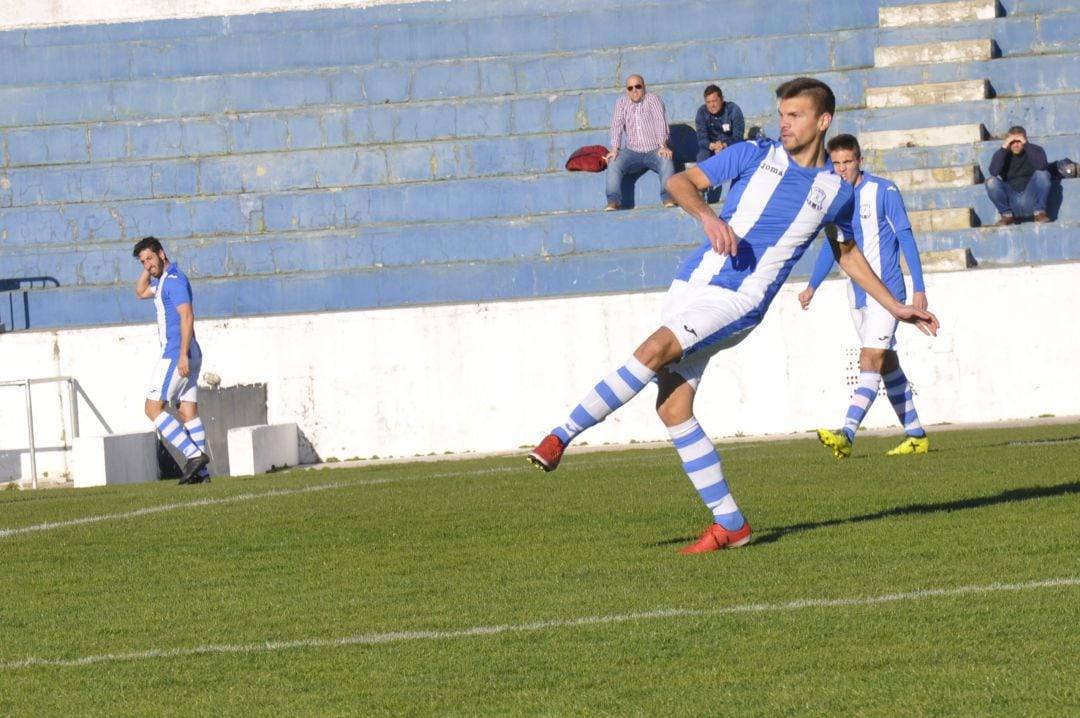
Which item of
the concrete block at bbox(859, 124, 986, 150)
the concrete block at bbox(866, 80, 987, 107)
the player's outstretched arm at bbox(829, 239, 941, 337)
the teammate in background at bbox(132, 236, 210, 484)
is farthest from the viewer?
the concrete block at bbox(866, 80, 987, 107)

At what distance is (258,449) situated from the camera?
16.5 m

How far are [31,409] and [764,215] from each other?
11.9 m

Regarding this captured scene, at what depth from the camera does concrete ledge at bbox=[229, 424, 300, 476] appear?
1631 centimetres

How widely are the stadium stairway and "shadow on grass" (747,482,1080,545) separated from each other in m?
9.99

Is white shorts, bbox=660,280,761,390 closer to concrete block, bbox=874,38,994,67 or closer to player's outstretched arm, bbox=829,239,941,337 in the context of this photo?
player's outstretched arm, bbox=829,239,941,337

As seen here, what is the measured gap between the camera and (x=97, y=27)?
23.4m

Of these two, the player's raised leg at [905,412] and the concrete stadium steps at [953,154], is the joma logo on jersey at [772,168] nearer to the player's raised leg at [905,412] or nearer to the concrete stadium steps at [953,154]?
the player's raised leg at [905,412]

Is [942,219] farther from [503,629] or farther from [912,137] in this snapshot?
[503,629]

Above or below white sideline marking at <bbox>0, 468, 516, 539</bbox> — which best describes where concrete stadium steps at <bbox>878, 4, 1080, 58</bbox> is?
above

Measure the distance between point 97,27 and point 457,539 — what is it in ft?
55.7

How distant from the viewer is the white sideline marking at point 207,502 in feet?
32.8

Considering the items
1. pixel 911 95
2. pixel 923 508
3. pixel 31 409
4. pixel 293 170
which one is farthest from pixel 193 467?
pixel 911 95

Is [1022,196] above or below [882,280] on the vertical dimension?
above

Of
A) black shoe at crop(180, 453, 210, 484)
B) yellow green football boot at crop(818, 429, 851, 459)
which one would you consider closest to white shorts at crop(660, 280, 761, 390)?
yellow green football boot at crop(818, 429, 851, 459)
